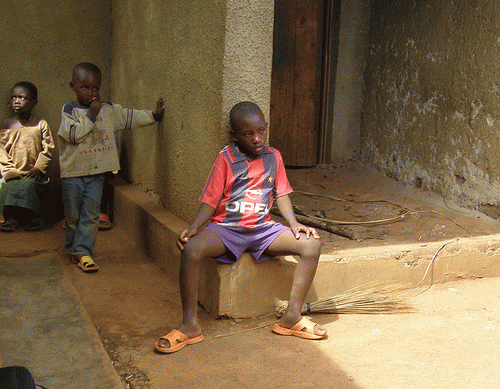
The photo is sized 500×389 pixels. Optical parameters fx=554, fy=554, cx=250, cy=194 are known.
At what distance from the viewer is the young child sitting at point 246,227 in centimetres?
279

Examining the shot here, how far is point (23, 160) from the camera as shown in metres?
4.89

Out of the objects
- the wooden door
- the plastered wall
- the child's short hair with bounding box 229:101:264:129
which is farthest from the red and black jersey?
the plastered wall

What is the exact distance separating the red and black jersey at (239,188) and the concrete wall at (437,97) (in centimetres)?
200

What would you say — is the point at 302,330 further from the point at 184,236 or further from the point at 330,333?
the point at 184,236

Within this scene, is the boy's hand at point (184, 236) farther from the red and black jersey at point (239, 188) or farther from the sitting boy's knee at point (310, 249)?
the sitting boy's knee at point (310, 249)

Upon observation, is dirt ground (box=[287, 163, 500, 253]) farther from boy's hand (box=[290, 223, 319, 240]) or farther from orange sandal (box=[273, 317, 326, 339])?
orange sandal (box=[273, 317, 326, 339])

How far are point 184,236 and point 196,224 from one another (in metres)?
0.10

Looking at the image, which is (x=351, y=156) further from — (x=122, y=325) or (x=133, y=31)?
(x=122, y=325)

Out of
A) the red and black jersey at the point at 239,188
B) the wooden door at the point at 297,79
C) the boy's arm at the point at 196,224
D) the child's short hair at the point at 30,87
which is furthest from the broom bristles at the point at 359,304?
the child's short hair at the point at 30,87

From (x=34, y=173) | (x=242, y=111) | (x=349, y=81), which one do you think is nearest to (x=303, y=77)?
(x=349, y=81)

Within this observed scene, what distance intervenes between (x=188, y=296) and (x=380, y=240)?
4.76 feet

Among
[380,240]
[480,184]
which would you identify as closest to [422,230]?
[380,240]

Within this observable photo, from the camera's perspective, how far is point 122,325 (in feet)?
9.93

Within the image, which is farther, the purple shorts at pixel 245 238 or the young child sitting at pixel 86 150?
the young child sitting at pixel 86 150
